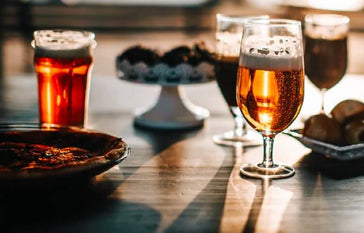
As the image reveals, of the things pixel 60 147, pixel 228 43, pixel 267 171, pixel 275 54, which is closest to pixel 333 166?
pixel 267 171

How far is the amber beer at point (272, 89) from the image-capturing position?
3.67ft

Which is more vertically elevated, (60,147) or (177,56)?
(177,56)

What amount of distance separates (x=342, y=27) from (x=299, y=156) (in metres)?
0.38

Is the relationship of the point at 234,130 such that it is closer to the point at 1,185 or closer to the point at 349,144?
the point at 349,144

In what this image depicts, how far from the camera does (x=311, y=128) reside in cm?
129

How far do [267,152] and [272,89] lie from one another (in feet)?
0.45

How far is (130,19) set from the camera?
10.2m

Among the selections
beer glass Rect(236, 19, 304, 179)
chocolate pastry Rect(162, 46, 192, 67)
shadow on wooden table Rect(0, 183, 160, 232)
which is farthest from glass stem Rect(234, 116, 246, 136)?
shadow on wooden table Rect(0, 183, 160, 232)

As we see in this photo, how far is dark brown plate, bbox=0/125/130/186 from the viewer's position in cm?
92

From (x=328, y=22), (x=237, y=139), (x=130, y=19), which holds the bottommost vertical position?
Answer: (x=130, y=19)

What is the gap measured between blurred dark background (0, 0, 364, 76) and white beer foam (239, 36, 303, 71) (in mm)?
4767

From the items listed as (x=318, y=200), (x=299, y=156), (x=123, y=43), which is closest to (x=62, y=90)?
(x=299, y=156)

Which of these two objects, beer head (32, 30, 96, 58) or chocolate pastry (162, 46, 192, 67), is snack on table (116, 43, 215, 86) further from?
beer head (32, 30, 96, 58)

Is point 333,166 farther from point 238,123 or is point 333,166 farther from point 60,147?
point 60,147
